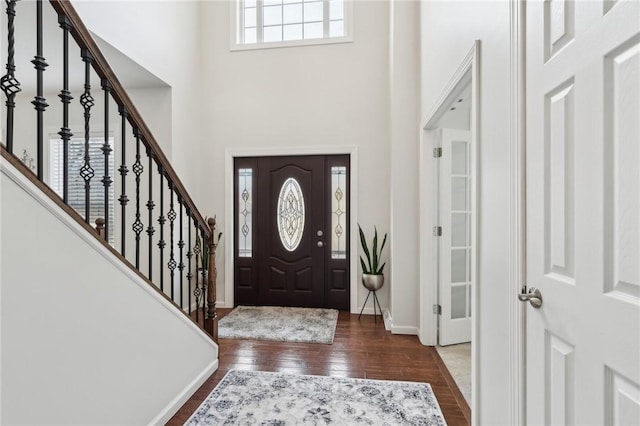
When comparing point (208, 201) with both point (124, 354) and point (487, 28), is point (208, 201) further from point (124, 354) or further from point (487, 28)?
point (487, 28)

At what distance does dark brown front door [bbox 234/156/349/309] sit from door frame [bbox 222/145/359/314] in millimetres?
78

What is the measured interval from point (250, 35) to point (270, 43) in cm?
44

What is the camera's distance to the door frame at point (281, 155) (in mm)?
4070

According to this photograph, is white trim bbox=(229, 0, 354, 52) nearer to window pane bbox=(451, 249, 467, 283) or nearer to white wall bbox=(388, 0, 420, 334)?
white wall bbox=(388, 0, 420, 334)

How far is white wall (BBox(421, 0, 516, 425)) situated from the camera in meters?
1.31

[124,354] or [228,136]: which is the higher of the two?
[228,136]

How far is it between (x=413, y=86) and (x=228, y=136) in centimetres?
239

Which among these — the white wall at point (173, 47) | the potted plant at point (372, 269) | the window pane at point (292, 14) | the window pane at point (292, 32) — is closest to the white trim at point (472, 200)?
the potted plant at point (372, 269)

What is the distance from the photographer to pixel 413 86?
3219 mm

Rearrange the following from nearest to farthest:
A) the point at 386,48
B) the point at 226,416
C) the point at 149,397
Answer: the point at 149,397
the point at 226,416
the point at 386,48

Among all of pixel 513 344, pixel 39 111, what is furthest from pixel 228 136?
pixel 513 344

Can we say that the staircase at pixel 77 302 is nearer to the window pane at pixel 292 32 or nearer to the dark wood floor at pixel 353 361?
the dark wood floor at pixel 353 361

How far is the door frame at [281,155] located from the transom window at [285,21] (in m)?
1.39

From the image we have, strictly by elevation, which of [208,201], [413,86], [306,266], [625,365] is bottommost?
[306,266]
